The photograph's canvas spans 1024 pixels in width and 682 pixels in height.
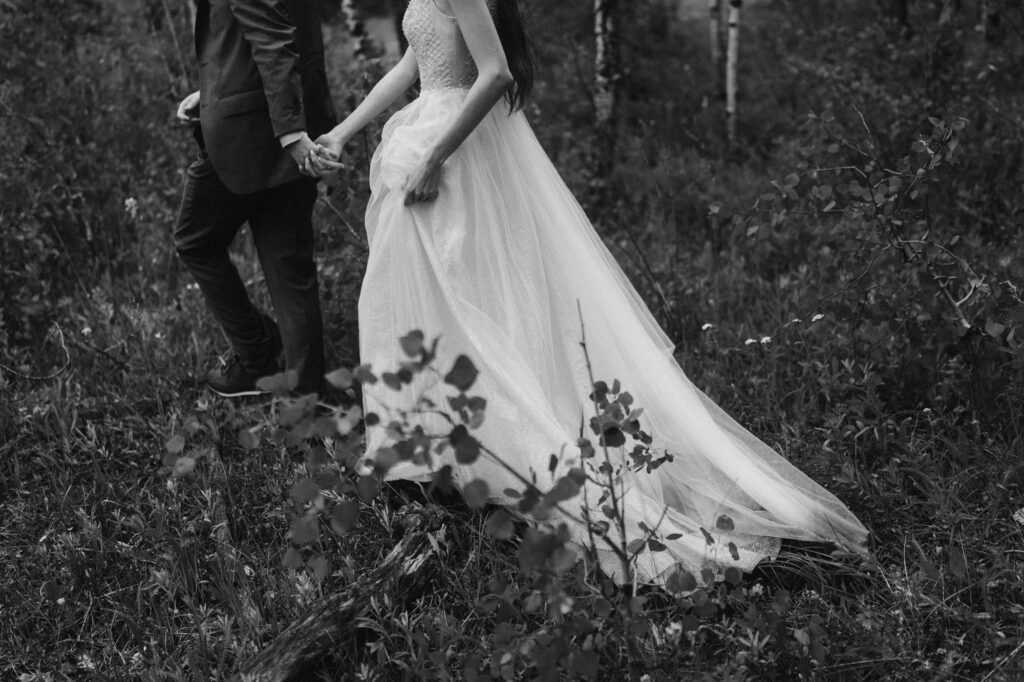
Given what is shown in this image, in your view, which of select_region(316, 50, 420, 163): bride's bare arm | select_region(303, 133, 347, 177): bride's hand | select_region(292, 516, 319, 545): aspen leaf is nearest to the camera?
select_region(292, 516, 319, 545): aspen leaf

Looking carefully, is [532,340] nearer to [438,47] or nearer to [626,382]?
[626,382]

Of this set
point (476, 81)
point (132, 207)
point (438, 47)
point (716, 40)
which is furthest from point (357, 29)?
point (716, 40)

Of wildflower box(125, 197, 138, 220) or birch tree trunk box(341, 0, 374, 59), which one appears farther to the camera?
birch tree trunk box(341, 0, 374, 59)

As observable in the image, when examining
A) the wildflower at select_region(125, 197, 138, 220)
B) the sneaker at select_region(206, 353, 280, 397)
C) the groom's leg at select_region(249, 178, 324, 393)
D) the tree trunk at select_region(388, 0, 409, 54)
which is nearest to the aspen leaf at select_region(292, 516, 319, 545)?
the groom's leg at select_region(249, 178, 324, 393)

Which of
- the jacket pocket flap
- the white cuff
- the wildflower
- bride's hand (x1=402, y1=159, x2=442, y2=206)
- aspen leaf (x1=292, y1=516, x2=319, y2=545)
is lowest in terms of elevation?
the wildflower

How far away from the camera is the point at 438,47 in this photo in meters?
2.85

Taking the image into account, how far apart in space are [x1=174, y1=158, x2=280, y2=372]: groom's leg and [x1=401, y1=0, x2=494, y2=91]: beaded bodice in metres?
1.03

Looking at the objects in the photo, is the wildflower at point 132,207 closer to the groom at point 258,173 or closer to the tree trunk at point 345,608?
the groom at point 258,173

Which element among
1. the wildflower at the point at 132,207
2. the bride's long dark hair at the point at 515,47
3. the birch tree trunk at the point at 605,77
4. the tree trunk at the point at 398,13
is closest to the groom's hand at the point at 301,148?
the bride's long dark hair at the point at 515,47

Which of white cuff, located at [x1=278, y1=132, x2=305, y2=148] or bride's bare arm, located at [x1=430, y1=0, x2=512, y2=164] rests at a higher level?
bride's bare arm, located at [x1=430, y1=0, x2=512, y2=164]

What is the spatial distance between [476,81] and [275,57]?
82 cm

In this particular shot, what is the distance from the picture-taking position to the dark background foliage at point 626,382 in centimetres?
243

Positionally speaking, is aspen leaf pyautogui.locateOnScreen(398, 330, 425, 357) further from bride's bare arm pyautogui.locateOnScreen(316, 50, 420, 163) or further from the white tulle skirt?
bride's bare arm pyautogui.locateOnScreen(316, 50, 420, 163)

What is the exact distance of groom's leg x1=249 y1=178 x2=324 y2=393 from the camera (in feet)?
11.6
